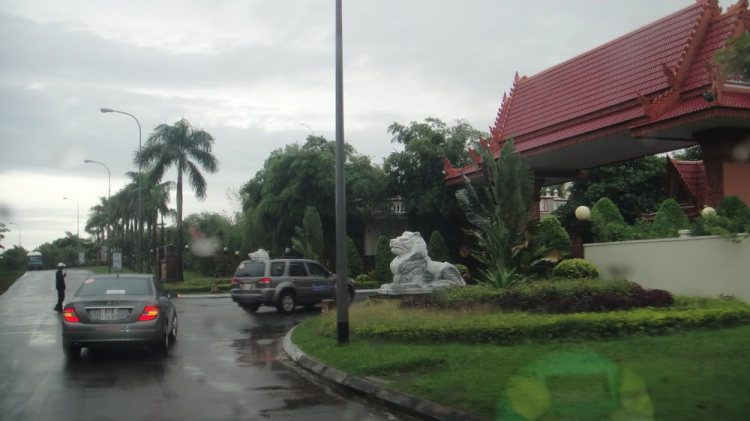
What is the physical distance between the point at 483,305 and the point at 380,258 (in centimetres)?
2137

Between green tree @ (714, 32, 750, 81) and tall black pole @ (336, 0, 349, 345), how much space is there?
6.56 m

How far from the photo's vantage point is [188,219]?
2643 inches

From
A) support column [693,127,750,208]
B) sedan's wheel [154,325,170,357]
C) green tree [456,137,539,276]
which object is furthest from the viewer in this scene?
support column [693,127,750,208]

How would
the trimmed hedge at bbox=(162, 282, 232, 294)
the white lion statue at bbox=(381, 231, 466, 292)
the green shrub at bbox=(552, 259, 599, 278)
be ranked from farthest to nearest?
1. the trimmed hedge at bbox=(162, 282, 232, 294)
2. the green shrub at bbox=(552, 259, 599, 278)
3. the white lion statue at bbox=(381, 231, 466, 292)

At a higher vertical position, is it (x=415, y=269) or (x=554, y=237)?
(x=554, y=237)

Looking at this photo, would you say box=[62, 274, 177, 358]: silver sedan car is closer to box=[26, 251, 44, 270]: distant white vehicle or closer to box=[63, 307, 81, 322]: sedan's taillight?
box=[63, 307, 81, 322]: sedan's taillight

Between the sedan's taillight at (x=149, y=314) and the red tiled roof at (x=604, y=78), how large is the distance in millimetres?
15218

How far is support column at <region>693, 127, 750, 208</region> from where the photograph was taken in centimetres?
1853

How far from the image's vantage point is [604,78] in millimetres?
22234

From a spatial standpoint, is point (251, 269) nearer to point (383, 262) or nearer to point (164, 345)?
Answer: point (164, 345)

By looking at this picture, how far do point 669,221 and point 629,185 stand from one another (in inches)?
776

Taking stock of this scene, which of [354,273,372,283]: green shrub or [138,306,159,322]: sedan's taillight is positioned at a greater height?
[138,306,159,322]: sedan's taillight

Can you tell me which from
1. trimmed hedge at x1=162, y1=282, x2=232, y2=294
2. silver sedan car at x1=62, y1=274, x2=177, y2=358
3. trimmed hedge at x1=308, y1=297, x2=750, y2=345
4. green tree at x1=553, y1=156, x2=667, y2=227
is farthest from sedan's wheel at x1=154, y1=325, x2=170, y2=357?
green tree at x1=553, y1=156, x2=667, y2=227

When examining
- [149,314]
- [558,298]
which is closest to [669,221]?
[558,298]
